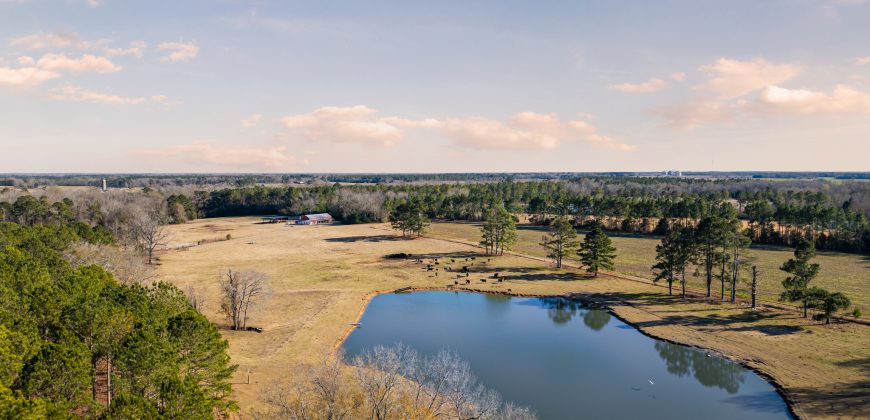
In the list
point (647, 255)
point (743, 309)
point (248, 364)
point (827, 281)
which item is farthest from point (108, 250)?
point (827, 281)

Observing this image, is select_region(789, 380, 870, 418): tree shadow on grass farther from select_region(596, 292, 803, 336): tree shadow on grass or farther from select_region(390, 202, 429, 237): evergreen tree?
select_region(390, 202, 429, 237): evergreen tree

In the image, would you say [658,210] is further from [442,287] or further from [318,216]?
[318,216]

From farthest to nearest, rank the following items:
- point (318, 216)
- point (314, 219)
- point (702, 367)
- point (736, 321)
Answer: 1. point (318, 216)
2. point (314, 219)
3. point (736, 321)
4. point (702, 367)

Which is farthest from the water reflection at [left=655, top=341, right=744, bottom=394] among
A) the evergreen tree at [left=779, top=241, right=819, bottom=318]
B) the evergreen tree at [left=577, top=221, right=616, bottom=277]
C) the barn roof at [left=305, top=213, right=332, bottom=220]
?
the barn roof at [left=305, top=213, right=332, bottom=220]

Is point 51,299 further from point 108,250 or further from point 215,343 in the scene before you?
point 108,250

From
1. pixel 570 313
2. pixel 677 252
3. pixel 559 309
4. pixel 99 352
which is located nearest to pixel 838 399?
pixel 570 313

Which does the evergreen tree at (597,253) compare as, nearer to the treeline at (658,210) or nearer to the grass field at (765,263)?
the grass field at (765,263)

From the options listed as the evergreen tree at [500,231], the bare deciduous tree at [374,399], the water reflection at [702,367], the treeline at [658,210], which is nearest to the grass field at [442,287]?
the water reflection at [702,367]
